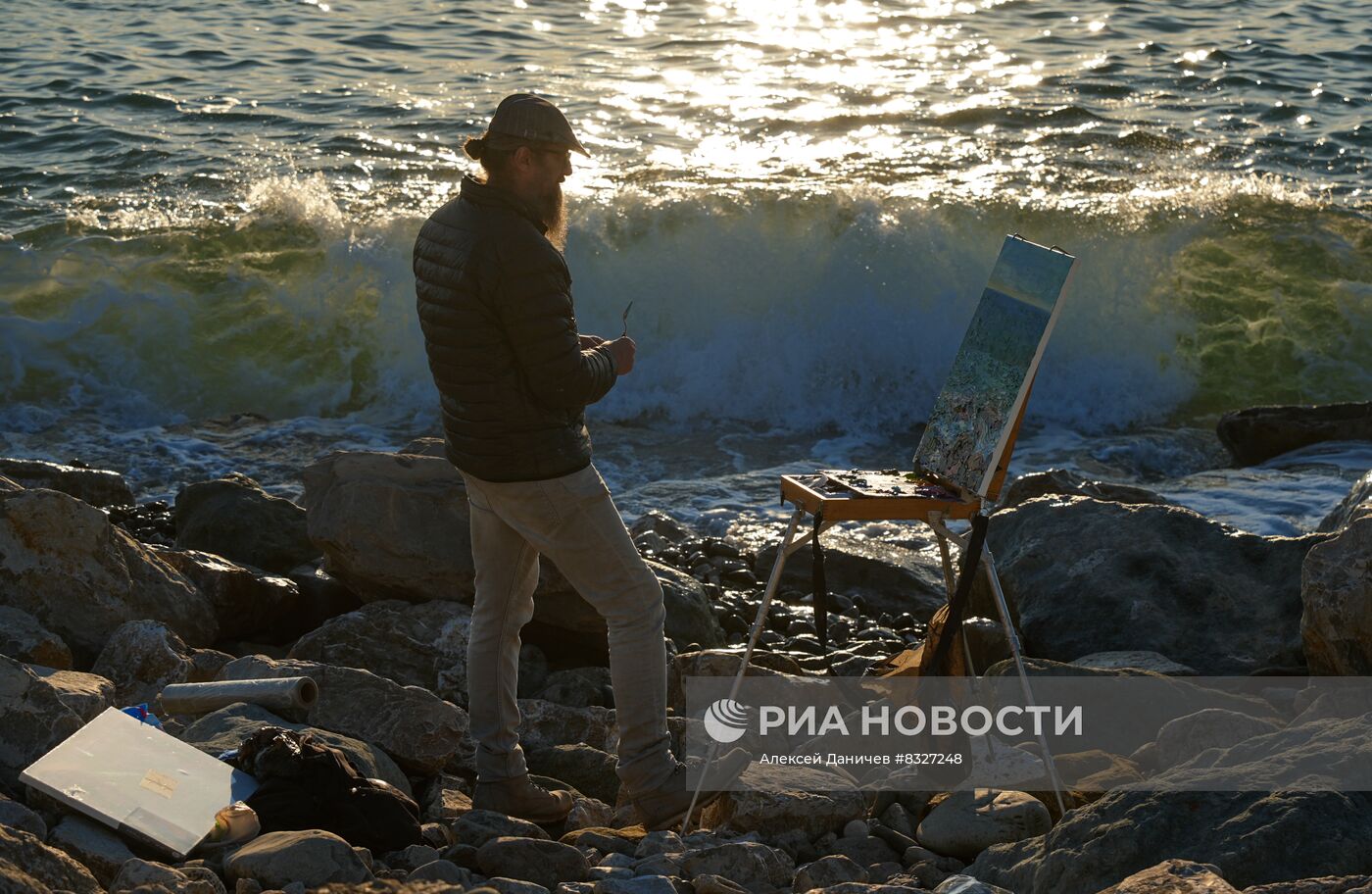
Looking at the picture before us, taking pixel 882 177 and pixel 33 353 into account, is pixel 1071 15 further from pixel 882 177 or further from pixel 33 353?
pixel 33 353

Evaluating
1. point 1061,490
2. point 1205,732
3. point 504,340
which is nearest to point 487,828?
point 504,340

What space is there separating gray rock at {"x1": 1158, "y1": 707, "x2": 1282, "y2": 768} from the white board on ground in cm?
292

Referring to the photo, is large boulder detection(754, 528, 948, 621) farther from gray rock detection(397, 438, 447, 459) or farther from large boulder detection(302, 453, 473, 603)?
large boulder detection(302, 453, 473, 603)

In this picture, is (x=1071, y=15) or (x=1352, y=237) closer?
(x=1352, y=237)

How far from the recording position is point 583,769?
5.52 meters

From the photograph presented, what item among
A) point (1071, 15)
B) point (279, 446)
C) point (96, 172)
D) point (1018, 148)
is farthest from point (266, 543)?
point (1071, 15)

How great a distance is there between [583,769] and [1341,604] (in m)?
2.76

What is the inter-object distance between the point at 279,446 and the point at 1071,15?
15318 millimetres

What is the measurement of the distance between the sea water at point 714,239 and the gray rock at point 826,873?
5.02 m

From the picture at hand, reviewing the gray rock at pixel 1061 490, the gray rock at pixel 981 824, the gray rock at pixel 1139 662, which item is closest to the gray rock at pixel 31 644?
the gray rock at pixel 981 824

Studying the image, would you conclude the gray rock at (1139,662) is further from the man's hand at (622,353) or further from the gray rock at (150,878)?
the gray rock at (150,878)

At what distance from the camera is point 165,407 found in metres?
12.2

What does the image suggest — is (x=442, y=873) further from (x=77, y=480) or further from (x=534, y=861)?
(x=77, y=480)

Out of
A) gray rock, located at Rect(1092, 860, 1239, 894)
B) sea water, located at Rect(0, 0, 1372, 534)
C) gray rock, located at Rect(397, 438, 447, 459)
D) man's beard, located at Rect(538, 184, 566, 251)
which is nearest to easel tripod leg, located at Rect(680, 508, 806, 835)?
man's beard, located at Rect(538, 184, 566, 251)
